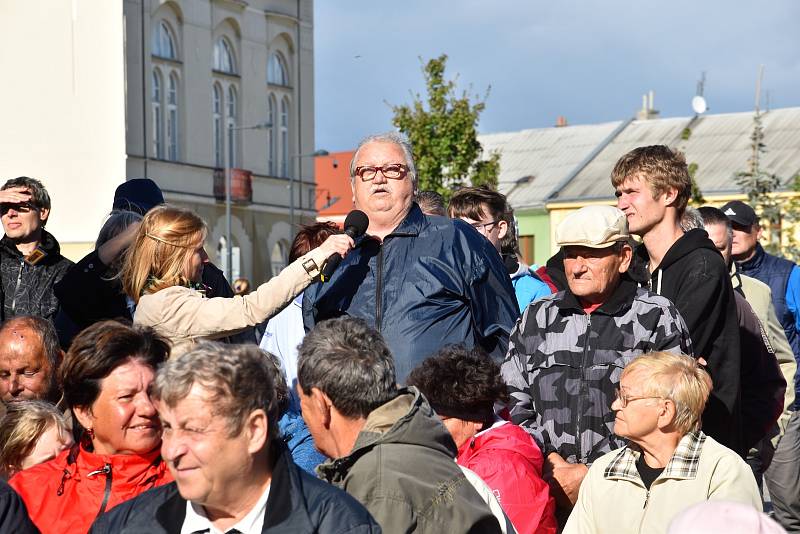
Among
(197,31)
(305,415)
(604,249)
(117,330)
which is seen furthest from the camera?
(197,31)

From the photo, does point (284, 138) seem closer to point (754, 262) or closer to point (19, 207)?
point (754, 262)

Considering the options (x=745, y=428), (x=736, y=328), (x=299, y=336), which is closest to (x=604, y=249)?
(x=736, y=328)

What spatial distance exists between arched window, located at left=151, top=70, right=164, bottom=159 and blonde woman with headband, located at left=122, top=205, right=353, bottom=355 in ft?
121

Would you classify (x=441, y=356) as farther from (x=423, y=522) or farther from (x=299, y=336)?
(x=299, y=336)

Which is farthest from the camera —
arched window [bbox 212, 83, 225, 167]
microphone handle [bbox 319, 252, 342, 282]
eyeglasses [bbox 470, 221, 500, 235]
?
arched window [bbox 212, 83, 225, 167]

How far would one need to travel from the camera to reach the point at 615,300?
6.09 meters

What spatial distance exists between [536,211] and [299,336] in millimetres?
50241

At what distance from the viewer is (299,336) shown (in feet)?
23.2

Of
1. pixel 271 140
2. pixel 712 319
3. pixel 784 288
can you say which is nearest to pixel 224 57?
pixel 271 140

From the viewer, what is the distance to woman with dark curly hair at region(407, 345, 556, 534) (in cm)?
518

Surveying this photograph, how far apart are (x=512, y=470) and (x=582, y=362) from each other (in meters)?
0.84

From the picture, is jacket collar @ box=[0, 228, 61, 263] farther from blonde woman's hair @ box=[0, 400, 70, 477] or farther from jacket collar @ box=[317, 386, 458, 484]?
jacket collar @ box=[317, 386, 458, 484]

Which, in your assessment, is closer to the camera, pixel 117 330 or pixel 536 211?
pixel 117 330

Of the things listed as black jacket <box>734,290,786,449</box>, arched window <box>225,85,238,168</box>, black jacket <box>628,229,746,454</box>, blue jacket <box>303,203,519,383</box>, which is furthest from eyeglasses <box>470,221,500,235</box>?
arched window <box>225,85,238,168</box>
